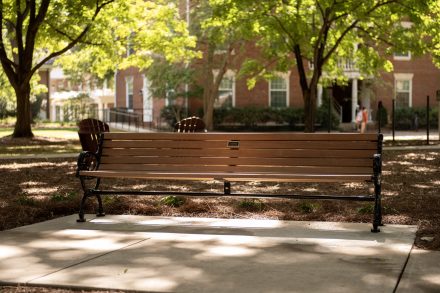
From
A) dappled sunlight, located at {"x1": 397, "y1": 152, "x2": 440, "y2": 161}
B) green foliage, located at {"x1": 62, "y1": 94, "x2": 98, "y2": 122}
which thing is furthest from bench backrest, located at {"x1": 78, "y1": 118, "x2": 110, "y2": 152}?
green foliage, located at {"x1": 62, "y1": 94, "x2": 98, "y2": 122}

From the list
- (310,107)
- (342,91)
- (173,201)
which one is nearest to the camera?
(173,201)

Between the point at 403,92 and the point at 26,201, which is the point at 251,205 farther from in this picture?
the point at 403,92

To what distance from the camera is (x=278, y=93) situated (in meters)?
40.0

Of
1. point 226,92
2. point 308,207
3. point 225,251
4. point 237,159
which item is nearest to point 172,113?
point 226,92

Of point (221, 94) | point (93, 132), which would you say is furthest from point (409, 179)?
point (221, 94)

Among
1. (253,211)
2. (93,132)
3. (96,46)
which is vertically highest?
(96,46)

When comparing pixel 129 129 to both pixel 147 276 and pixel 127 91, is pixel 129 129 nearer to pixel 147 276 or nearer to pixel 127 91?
pixel 127 91

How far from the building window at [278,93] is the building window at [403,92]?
7.49 m

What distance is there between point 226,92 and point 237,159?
31981 mm

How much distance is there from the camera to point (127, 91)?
148 feet

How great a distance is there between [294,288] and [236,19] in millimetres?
20007

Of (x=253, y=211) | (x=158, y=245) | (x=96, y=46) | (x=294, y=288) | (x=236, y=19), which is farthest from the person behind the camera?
(x=96, y=46)

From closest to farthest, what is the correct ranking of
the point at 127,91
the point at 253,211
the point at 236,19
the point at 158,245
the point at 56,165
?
the point at 158,245 < the point at 253,211 < the point at 56,165 < the point at 236,19 < the point at 127,91

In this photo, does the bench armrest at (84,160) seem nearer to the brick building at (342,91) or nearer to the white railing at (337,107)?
the brick building at (342,91)
